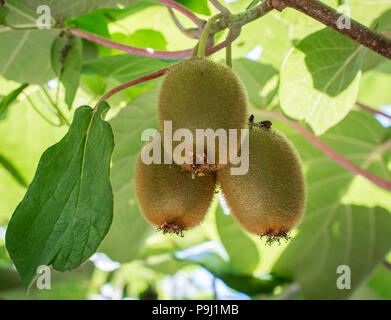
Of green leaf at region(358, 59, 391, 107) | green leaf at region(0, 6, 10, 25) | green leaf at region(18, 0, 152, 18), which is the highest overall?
green leaf at region(358, 59, 391, 107)

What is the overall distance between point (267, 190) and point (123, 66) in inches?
22.0

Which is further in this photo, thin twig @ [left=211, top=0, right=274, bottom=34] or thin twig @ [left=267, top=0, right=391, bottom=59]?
thin twig @ [left=211, top=0, right=274, bottom=34]

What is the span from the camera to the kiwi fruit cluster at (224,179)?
0.98 metres

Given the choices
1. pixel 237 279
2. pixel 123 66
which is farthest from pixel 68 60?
pixel 237 279

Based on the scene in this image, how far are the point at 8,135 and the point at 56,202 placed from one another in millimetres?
853

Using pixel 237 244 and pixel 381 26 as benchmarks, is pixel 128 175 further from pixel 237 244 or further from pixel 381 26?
pixel 381 26

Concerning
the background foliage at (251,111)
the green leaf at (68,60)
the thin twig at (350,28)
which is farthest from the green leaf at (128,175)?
the thin twig at (350,28)

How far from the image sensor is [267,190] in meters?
1.05

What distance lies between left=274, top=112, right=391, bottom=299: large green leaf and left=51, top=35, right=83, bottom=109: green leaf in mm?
797

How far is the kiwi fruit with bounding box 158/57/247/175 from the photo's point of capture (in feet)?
3.05

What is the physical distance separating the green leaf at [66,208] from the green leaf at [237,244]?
31.6 inches

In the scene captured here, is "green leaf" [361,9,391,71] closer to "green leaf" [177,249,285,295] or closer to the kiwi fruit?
the kiwi fruit

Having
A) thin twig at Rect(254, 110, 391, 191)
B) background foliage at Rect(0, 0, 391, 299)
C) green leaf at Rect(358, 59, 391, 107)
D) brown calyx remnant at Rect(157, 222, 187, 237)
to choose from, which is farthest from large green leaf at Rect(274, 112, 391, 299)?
brown calyx remnant at Rect(157, 222, 187, 237)

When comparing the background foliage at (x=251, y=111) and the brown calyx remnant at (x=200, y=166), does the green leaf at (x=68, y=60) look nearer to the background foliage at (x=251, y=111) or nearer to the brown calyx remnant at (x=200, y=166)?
the background foliage at (x=251, y=111)
